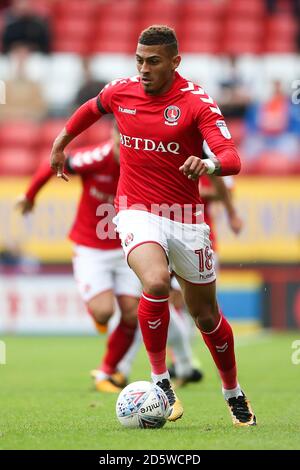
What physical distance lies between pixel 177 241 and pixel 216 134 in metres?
0.70

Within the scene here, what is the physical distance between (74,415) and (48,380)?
3.05 m

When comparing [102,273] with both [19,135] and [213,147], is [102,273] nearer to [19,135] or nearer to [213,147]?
[213,147]

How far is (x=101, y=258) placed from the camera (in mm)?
9273

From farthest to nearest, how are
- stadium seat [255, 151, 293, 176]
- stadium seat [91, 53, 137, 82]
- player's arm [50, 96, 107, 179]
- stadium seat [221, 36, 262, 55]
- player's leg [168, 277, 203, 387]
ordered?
stadium seat [221, 36, 262, 55], stadium seat [91, 53, 137, 82], stadium seat [255, 151, 293, 176], player's leg [168, 277, 203, 387], player's arm [50, 96, 107, 179]

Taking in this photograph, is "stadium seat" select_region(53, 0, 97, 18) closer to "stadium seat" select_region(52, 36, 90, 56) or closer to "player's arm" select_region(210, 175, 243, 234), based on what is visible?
"stadium seat" select_region(52, 36, 90, 56)

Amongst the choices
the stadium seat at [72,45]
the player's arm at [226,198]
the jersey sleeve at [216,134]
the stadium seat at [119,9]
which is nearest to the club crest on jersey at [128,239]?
the jersey sleeve at [216,134]

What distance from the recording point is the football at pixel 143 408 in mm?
6117

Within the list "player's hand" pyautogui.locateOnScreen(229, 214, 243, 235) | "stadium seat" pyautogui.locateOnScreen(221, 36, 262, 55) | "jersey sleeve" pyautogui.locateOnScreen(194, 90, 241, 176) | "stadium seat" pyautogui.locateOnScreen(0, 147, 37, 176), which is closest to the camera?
"jersey sleeve" pyautogui.locateOnScreen(194, 90, 241, 176)

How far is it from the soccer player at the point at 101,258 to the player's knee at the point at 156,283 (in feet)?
9.62

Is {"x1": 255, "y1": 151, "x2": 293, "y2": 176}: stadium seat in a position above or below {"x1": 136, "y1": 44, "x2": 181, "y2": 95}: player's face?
below

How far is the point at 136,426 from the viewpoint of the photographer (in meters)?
6.16

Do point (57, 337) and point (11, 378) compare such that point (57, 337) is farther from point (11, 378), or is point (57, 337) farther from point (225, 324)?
point (225, 324)

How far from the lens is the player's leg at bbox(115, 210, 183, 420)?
611 cm

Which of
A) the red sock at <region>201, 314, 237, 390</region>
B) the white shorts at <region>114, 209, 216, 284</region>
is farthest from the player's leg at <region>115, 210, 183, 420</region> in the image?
the red sock at <region>201, 314, 237, 390</region>
